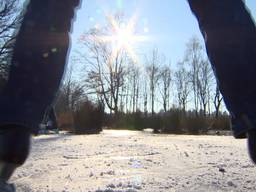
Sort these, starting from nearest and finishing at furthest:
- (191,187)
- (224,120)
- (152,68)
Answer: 1. (191,187)
2. (224,120)
3. (152,68)

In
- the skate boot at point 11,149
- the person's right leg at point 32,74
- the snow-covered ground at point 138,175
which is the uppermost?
the person's right leg at point 32,74

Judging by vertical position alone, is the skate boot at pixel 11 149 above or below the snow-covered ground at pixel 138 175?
above

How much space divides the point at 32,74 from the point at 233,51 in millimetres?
539

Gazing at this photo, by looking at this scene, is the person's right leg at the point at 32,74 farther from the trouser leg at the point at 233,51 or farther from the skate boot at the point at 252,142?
the skate boot at the point at 252,142

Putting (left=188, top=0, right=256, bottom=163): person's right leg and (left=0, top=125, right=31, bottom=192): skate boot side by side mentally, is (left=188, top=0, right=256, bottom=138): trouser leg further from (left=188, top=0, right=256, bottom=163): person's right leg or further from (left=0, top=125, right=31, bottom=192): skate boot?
(left=0, top=125, right=31, bottom=192): skate boot

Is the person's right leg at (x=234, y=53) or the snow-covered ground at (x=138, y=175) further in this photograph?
the snow-covered ground at (x=138, y=175)

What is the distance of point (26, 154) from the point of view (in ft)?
3.07

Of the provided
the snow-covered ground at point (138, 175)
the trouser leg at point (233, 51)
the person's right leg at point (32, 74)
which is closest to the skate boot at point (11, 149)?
the person's right leg at point (32, 74)

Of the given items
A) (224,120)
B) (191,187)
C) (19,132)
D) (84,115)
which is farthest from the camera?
(224,120)

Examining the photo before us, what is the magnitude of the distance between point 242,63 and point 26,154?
0.59m

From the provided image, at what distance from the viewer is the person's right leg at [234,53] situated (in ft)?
3.17

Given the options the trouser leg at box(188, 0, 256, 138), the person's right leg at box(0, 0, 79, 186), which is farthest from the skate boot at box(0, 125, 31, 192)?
the trouser leg at box(188, 0, 256, 138)

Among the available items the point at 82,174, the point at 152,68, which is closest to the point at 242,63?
the point at 82,174

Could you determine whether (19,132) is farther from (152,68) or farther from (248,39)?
(152,68)
